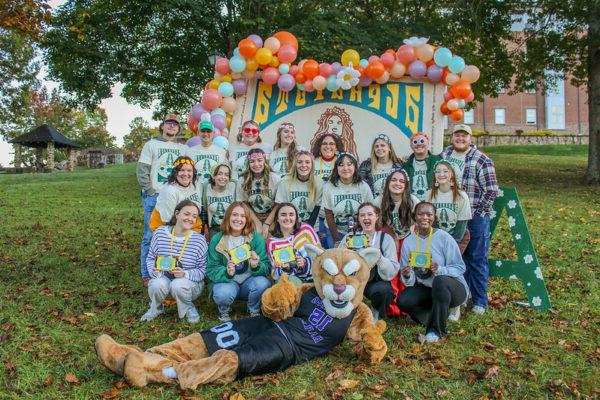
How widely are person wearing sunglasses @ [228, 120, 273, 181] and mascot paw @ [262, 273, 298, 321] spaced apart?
2.30 m

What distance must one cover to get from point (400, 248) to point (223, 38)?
1242 centimetres

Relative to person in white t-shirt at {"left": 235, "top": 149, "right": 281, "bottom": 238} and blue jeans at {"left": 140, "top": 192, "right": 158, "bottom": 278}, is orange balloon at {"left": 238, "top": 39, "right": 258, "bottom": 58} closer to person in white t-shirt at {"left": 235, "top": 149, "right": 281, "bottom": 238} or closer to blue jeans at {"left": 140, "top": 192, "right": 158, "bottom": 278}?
person in white t-shirt at {"left": 235, "top": 149, "right": 281, "bottom": 238}

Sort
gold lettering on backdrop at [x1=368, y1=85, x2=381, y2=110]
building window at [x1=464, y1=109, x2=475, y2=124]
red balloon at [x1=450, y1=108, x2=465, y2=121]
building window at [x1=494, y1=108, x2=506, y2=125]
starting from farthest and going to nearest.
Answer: building window at [x1=494, y1=108, x2=506, y2=125] < building window at [x1=464, y1=109, x2=475, y2=124] < gold lettering on backdrop at [x1=368, y1=85, x2=381, y2=110] < red balloon at [x1=450, y1=108, x2=465, y2=121]

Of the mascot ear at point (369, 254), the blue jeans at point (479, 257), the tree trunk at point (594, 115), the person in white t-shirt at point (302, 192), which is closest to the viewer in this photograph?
the mascot ear at point (369, 254)

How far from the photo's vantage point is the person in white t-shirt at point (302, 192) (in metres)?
5.54

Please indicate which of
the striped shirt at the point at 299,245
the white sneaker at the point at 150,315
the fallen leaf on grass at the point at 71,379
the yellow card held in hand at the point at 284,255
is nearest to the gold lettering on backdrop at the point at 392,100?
the striped shirt at the point at 299,245

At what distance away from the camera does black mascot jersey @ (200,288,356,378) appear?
3.79 metres

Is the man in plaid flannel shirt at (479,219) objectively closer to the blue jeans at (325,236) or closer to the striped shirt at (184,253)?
the blue jeans at (325,236)

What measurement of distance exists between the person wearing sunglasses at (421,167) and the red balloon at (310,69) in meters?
2.20

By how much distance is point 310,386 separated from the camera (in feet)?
12.2

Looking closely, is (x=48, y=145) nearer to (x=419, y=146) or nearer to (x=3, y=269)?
(x=3, y=269)

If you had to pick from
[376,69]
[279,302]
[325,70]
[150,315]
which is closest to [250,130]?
[325,70]

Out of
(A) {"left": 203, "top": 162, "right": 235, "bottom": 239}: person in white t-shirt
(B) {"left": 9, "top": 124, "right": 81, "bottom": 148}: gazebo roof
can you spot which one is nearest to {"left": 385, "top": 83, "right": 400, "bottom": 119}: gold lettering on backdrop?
(A) {"left": 203, "top": 162, "right": 235, "bottom": 239}: person in white t-shirt

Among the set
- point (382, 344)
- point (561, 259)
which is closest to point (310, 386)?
point (382, 344)
